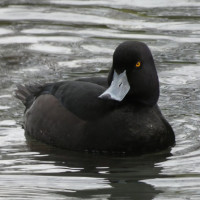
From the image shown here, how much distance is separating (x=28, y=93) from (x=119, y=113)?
1.71 m

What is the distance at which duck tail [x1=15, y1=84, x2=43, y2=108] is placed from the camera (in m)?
9.61

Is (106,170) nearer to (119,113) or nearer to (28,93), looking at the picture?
(119,113)

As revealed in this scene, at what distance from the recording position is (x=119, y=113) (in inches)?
328

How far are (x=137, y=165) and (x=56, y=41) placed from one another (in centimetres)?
445

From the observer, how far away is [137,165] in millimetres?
8000

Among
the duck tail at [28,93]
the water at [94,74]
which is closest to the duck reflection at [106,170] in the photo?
the water at [94,74]

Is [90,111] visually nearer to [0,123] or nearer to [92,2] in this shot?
[0,123]

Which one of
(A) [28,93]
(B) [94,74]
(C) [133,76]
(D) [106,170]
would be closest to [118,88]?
(C) [133,76]

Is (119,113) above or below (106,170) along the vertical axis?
above

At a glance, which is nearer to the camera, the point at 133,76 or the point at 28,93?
the point at 133,76

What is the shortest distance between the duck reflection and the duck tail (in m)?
0.76

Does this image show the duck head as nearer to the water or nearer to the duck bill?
the duck bill

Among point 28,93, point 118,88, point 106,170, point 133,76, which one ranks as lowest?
point 106,170

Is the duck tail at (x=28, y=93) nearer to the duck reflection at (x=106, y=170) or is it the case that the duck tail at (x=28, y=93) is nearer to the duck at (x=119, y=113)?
the duck reflection at (x=106, y=170)
